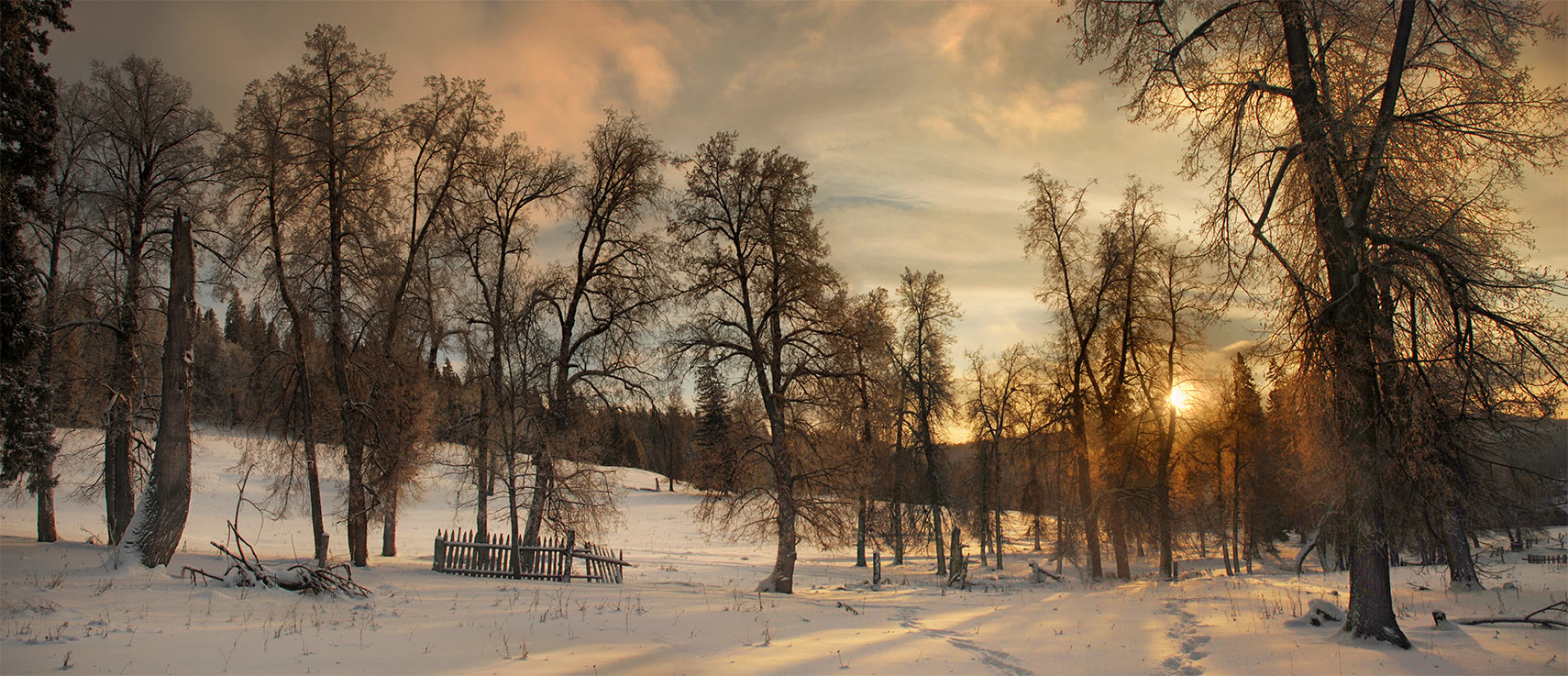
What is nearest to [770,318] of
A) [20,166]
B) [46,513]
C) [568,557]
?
[568,557]

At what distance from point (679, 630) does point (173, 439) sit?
11.3 m

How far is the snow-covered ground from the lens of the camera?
778cm

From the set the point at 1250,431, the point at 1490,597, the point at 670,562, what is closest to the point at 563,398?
the point at 670,562

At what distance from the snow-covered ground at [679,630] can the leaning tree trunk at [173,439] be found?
2.17ft

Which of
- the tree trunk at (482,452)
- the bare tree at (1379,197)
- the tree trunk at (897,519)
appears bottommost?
the tree trunk at (897,519)

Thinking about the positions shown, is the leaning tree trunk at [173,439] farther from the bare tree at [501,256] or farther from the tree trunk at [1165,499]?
the tree trunk at [1165,499]

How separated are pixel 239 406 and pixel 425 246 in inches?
235

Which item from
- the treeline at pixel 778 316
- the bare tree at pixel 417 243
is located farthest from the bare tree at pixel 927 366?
the bare tree at pixel 417 243

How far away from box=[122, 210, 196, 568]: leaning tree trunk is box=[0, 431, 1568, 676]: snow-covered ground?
2.17ft

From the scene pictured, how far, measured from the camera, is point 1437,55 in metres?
9.58

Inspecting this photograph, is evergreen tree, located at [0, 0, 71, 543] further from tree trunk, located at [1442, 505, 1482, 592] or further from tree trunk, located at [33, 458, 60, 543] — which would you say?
tree trunk, located at [1442, 505, 1482, 592]

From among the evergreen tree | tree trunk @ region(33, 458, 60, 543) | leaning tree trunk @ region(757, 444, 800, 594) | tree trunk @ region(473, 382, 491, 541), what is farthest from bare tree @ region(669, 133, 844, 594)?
tree trunk @ region(33, 458, 60, 543)

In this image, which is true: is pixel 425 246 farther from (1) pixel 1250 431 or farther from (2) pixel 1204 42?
(1) pixel 1250 431

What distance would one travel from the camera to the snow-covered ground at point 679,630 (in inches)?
306
